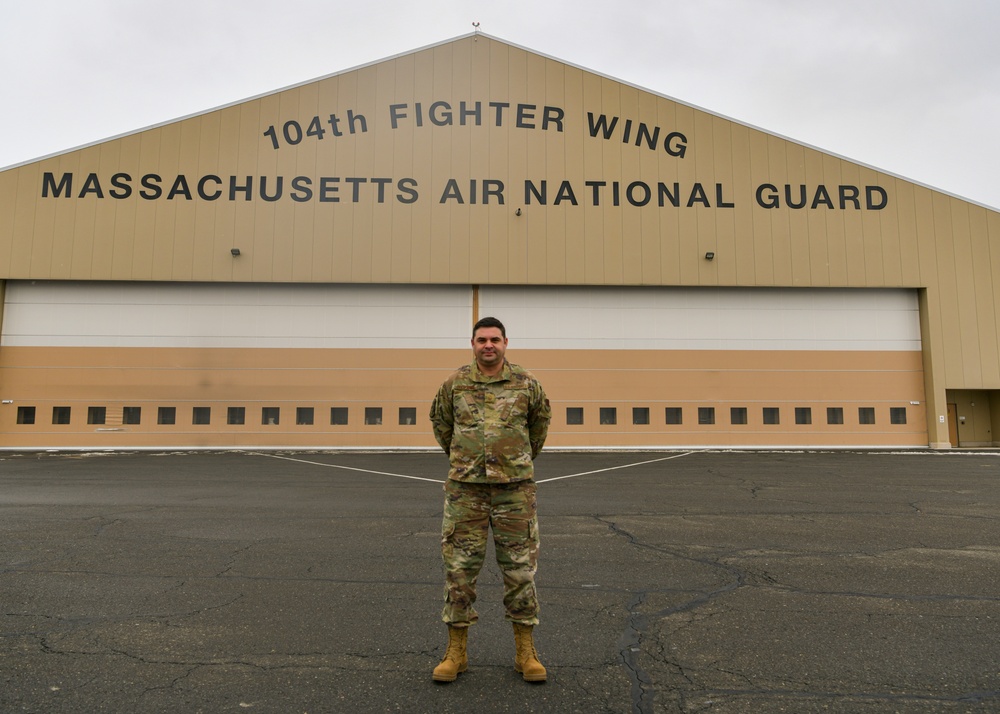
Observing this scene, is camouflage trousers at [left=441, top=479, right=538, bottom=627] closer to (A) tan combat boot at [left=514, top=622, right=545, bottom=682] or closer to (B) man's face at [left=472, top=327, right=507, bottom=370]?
(A) tan combat boot at [left=514, top=622, right=545, bottom=682]

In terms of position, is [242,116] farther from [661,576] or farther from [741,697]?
[741,697]

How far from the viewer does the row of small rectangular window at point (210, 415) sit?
23219mm

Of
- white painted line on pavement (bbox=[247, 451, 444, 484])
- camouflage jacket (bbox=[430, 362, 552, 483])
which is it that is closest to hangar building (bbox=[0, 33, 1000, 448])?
white painted line on pavement (bbox=[247, 451, 444, 484])

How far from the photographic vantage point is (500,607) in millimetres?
4891

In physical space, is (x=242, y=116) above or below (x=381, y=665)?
above

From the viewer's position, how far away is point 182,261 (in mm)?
23656

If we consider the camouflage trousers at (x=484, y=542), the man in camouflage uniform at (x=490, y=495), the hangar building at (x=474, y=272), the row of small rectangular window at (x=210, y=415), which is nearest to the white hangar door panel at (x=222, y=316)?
the hangar building at (x=474, y=272)

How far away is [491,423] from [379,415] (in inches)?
796

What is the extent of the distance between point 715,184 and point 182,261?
19337 mm

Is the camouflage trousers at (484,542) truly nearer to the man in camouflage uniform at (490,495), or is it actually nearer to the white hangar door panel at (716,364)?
the man in camouflage uniform at (490,495)

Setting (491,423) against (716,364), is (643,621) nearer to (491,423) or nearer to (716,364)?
(491,423)

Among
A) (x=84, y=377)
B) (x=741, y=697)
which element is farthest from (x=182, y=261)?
(x=741, y=697)

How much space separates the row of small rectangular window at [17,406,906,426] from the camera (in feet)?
76.2

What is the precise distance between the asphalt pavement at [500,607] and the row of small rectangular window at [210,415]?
12.8 metres
